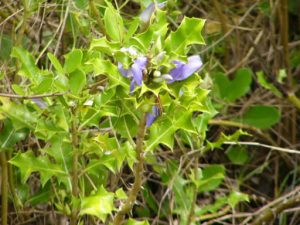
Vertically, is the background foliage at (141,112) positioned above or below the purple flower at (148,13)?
below

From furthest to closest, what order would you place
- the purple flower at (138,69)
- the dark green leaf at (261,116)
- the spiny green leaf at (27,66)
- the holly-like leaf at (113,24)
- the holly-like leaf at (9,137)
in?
the dark green leaf at (261,116) < the holly-like leaf at (9,137) < the spiny green leaf at (27,66) < the holly-like leaf at (113,24) < the purple flower at (138,69)

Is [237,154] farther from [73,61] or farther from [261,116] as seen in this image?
[73,61]

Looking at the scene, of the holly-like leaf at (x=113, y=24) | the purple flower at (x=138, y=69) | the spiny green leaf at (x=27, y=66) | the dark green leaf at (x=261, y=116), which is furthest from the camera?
the dark green leaf at (x=261, y=116)

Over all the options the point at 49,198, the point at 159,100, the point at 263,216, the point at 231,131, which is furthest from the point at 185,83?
the point at 231,131

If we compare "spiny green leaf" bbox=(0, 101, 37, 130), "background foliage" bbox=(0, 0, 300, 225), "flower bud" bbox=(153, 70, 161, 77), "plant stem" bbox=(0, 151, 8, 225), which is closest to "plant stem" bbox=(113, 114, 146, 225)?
"background foliage" bbox=(0, 0, 300, 225)

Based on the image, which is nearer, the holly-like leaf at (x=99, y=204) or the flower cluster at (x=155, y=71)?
the flower cluster at (x=155, y=71)

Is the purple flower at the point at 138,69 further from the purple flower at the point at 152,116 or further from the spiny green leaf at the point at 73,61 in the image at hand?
the spiny green leaf at the point at 73,61

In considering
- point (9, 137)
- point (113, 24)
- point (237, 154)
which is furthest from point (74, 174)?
point (237, 154)

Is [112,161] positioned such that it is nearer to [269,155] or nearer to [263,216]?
[263,216]

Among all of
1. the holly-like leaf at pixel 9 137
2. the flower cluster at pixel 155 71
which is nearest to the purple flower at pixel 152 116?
the flower cluster at pixel 155 71
